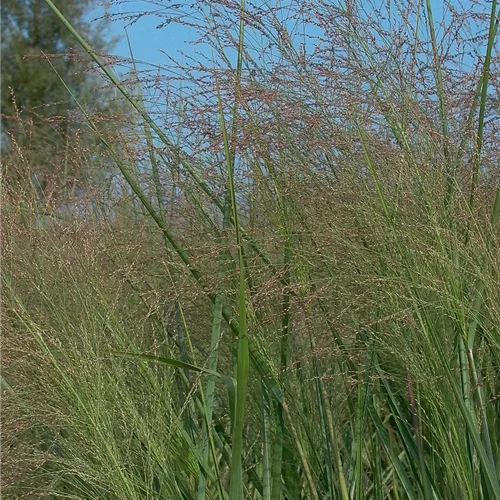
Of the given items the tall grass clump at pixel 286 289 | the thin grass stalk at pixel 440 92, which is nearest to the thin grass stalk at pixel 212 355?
the tall grass clump at pixel 286 289

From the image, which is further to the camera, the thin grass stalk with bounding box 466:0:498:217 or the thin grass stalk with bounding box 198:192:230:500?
the thin grass stalk with bounding box 198:192:230:500

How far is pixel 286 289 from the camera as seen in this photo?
1503 millimetres

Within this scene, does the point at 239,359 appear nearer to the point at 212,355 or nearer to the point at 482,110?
the point at 212,355

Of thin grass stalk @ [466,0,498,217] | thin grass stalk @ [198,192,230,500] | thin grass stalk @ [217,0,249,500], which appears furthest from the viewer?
thin grass stalk @ [198,192,230,500]

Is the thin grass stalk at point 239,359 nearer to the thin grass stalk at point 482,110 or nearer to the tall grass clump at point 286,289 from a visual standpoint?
the tall grass clump at point 286,289

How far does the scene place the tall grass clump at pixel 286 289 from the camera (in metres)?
1.38

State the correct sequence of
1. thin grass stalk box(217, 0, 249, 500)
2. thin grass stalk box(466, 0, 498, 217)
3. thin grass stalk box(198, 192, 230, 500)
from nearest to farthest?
thin grass stalk box(217, 0, 249, 500) < thin grass stalk box(466, 0, 498, 217) < thin grass stalk box(198, 192, 230, 500)

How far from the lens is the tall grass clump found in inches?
54.4

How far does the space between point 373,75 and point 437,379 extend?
496 millimetres

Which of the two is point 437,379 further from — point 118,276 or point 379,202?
point 118,276

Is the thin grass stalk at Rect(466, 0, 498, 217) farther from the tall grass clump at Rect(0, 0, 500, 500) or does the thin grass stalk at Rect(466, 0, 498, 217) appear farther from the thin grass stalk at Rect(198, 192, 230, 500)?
the thin grass stalk at Rect(198, 192, 230, 500)

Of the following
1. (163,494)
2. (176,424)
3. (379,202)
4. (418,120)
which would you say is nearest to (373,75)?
(418,120)

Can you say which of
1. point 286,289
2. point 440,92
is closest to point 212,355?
point 286,289

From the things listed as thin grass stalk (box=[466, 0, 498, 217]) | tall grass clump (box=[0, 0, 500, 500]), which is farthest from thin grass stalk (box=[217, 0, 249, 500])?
thin grass stalk (box=[466, 0, 498, 217])
